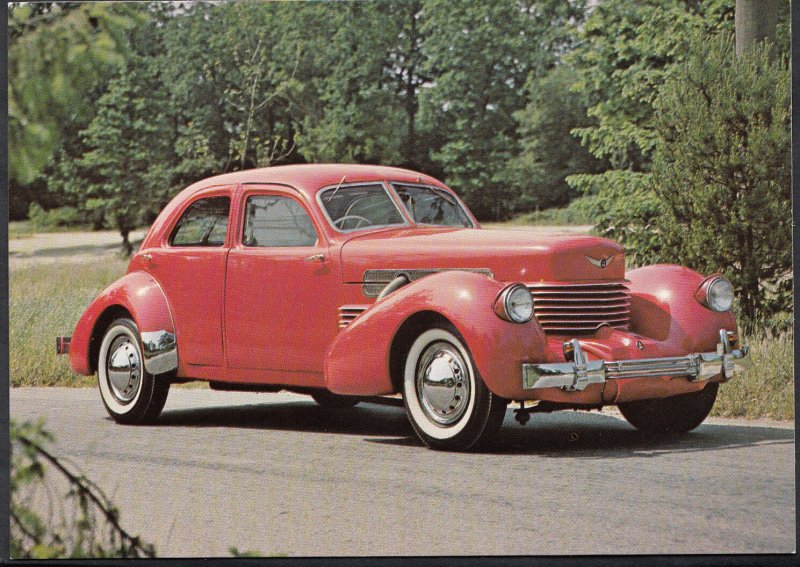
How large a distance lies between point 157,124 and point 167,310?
189 centimetres

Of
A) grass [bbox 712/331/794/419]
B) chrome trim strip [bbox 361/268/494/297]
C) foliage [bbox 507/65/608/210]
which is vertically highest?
foliage [bbox 507/65/608/210]

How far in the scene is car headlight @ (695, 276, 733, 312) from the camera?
676cm

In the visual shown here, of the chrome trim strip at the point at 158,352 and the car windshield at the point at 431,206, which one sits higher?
the car windshield at the point at 431,206

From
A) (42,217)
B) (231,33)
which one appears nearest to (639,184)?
(231,33)

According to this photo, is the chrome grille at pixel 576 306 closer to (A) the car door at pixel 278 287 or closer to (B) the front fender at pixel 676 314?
(B) the front fender at pixel 676 314

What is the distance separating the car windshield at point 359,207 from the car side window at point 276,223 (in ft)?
0.51

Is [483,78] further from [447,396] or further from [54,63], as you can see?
[54,63]

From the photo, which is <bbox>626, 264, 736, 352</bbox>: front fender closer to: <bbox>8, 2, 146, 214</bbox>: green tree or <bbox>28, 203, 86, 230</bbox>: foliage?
<bbox>28, 203, 86, 230</bbox>: foliage

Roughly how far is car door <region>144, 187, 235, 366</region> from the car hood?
0.92m

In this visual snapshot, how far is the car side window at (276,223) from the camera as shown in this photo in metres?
7.13

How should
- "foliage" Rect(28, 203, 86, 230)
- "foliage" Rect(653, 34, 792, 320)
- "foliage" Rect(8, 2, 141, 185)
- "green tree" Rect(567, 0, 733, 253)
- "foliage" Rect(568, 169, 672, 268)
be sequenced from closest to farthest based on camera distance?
"foliage" Rect(8, 2, 141, 185)
"foliage" Rect(28, 203, 86, 230)
"foliage" Rect(653, 34, 792, 320)
"green tree" Rect(567, 0, 733, 253)
"foliage" Rect(568, 169, 672, 268)

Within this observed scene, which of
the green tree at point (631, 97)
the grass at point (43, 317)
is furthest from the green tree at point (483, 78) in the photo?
the grass at point (43, 317)

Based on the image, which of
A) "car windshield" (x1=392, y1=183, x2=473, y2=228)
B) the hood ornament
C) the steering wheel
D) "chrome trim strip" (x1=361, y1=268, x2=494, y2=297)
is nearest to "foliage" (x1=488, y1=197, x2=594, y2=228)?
"car windshield" (x1=392, y1=183, x2=473, y2=228)

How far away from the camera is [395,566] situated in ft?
16.2
